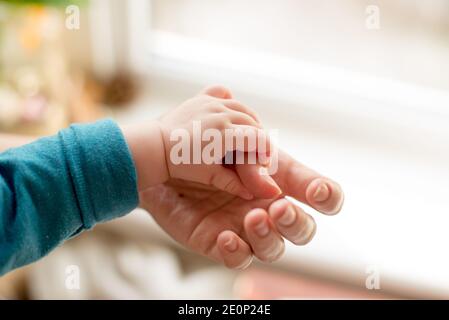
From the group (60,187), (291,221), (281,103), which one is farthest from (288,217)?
(281,103)

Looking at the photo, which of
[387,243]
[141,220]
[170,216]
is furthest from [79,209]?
[387,243]

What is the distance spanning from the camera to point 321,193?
1.81ft

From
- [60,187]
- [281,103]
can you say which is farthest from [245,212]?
[281,103]

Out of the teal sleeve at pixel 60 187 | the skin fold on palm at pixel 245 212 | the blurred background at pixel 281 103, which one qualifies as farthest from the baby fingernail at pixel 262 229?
the blurred background at pixel 281 103

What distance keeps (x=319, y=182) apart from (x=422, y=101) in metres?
0.43

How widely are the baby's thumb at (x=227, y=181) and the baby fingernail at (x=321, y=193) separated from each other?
6 cm

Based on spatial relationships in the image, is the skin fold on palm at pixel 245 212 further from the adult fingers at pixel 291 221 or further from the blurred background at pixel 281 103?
the blurred background at pixel 281 103

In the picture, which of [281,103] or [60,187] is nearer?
[60,187]

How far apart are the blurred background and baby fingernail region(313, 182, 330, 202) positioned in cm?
34

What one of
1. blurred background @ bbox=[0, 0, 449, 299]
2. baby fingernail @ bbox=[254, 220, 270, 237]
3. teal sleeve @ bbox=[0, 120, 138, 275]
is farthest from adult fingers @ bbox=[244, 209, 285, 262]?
blurred background @ bbox=[0, 0, 449, 299]

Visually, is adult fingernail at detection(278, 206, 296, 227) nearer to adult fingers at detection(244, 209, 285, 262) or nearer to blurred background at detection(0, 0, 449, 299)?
adult fingers at detection(244, 209, 285, 262)

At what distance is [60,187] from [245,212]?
18cm

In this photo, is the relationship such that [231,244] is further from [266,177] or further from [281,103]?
[281,103]

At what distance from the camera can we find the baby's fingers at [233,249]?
0.56 metres
